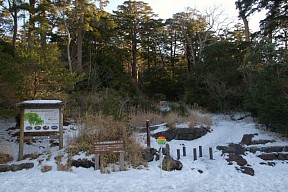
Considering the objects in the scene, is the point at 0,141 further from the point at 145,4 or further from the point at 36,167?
the point at 145,4

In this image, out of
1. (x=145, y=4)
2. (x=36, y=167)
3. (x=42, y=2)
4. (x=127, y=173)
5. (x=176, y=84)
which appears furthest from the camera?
(x=145, y=4)

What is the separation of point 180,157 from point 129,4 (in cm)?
2053

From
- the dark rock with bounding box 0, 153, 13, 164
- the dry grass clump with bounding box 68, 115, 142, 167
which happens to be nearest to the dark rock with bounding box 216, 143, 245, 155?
the dry grass clump with bounding box 68, 115, 142, 167

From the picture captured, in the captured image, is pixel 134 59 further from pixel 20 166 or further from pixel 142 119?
pixel 20 166

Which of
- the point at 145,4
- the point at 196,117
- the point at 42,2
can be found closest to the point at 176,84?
the point at 145,4

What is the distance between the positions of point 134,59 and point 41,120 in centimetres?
1800

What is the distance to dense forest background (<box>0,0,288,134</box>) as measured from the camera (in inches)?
367

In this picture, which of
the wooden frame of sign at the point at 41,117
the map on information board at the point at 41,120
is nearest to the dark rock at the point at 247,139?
the wooden frame of sign at the point at 41,117

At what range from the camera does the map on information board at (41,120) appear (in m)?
7.64

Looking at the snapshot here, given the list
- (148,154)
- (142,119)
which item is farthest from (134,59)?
(148,154)

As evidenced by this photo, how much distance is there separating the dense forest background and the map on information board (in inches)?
35.6

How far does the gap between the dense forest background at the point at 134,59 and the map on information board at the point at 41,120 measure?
0.91 meters

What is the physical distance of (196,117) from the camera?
40.9ft

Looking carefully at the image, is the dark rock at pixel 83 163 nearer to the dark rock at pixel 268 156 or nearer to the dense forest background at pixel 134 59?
the dense forest background at pixel 134 59
